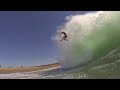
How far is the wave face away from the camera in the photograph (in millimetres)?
18484

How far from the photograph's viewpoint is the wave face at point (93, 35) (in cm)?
1848

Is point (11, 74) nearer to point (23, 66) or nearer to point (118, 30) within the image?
point (23, 66)

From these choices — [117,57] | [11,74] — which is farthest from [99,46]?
[11,74]

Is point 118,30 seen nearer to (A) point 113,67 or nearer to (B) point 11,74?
(A) point 113,67

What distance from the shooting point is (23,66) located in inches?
728

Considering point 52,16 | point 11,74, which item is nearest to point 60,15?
point 52,16

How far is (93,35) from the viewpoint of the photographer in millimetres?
18484

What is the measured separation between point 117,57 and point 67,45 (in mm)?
857
